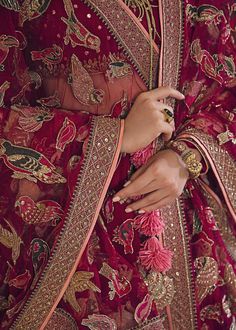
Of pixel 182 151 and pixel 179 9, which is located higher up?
pixel 179 9

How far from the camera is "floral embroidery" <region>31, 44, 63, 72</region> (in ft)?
3.87

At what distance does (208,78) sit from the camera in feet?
4.00

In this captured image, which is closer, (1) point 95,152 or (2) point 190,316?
(1) point 95,152

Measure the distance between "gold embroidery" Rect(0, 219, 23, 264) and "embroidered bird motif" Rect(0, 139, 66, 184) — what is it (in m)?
0.10

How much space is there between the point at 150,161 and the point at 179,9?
11.6 inches

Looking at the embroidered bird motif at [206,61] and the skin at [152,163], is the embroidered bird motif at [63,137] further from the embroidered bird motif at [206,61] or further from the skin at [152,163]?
the embroidered bird motif at [206,61]

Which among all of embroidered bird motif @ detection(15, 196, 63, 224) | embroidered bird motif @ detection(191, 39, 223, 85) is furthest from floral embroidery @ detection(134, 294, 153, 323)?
embroidered bird motif @ detection(191, 39, 223, 85)

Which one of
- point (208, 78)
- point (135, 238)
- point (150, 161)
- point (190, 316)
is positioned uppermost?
point (208, 78)

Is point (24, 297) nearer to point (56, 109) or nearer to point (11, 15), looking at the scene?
point (56, 109)

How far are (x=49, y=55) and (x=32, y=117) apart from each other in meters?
0.16

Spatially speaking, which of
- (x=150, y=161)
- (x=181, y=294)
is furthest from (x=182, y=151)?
(x=181, y=294)

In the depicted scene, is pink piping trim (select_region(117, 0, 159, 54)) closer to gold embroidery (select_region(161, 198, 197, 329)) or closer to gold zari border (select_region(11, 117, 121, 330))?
gold zari border (select_region(11, 117, 121, 330))

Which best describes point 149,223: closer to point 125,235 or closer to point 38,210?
point 125,235

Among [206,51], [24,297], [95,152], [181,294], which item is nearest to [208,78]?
[206,51]
